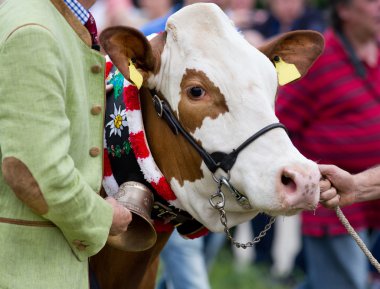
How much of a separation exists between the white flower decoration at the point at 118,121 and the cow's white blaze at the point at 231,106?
0.15 m

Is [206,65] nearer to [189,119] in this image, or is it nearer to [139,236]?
[189,119]

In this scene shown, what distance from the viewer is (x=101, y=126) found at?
3.40 m

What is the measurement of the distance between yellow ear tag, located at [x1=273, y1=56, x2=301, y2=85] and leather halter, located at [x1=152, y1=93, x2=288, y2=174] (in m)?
0.41

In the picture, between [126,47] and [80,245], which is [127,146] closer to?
[126,47]

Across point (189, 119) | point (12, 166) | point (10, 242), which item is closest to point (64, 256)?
point (10, 242)

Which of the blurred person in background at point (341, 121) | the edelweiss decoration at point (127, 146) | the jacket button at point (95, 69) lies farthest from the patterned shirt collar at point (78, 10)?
the blurred person in background at point (341, 121)

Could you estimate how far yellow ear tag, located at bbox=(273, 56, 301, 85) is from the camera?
3766 mm

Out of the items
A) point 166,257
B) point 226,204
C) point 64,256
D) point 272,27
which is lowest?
point 272,27

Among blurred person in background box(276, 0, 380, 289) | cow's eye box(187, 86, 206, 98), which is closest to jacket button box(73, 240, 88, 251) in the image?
cow's eye box(187, 86, 206, 98)

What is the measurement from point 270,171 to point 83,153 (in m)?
0.60

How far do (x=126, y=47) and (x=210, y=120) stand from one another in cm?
38

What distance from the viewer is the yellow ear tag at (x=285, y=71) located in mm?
3766

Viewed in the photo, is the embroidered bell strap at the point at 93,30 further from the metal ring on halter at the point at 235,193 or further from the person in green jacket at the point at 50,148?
the metal ring on halter at the point at 235,193

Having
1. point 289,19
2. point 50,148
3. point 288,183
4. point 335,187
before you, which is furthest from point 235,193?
point 289,19
